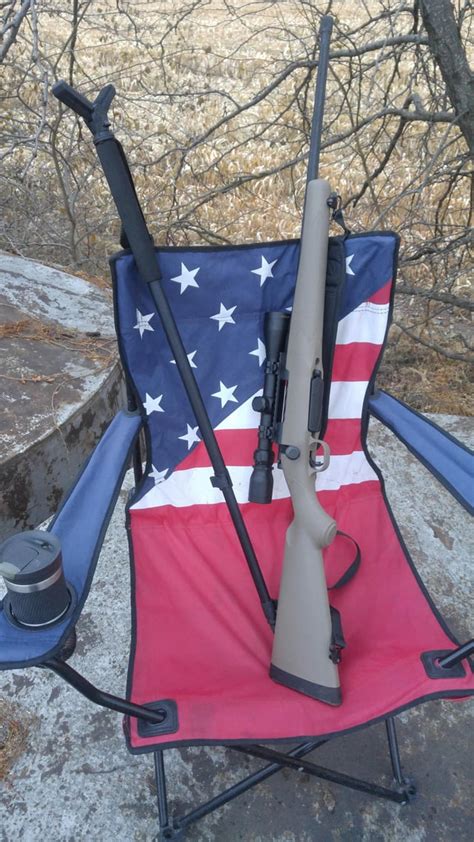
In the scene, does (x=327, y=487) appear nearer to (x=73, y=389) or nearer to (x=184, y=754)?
(x=184, y=754)

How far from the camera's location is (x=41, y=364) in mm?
2475

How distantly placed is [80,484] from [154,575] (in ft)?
1.15

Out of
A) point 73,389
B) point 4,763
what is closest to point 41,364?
point 73,389

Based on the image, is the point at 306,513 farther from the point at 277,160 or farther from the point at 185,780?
the point at 277,160

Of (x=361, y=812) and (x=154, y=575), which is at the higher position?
(x=154, y=575)

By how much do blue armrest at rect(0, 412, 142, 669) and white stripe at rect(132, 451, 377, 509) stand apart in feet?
0.77

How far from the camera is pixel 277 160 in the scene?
19.8 ft

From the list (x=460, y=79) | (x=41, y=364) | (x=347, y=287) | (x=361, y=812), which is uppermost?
(x=460, y=79)

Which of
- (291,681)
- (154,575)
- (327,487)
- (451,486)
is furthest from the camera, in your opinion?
(327,487)

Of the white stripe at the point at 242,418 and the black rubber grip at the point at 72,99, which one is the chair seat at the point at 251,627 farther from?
the black rubber grip at the point at 72,99

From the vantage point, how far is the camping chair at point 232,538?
1.21m

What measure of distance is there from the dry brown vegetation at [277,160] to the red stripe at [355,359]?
103 cm

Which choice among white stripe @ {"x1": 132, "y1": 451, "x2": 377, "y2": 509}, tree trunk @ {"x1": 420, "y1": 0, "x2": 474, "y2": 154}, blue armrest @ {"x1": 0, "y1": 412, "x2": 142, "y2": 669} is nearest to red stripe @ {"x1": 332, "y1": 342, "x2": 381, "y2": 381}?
white stripe @ {"x1": 132, "y1": 451, "x2": 377, "y2": 509}

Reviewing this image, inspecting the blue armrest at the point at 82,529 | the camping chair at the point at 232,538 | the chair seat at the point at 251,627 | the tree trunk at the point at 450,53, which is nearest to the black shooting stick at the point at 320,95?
the camping chair at the point at 232,538
